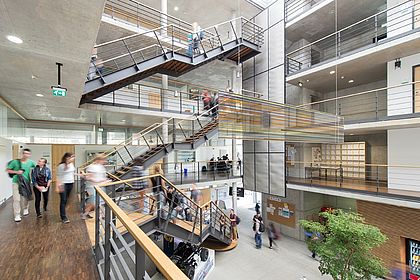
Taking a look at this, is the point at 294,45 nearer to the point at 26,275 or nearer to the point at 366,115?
the point at 366,115

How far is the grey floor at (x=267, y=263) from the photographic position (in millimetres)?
6594

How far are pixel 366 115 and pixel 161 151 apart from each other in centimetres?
857

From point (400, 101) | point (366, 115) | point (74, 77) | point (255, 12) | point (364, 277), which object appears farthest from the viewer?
point (255, 12)

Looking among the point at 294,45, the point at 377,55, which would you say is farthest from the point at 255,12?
the point at 377,55

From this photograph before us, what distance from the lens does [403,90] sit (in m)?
6.52

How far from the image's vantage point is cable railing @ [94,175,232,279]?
3.56 feet

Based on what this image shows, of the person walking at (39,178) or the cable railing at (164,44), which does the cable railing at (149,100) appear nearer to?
the cable railing at (164,44)

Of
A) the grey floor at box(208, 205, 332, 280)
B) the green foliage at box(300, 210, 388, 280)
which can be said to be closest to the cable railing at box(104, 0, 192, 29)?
the green foliage at box(300, 210, 388, 280)

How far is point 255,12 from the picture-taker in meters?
10.6

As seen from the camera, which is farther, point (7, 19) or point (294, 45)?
point (294, 45)

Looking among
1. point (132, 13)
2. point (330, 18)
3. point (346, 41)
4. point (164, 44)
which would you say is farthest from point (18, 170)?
point (346, 41)

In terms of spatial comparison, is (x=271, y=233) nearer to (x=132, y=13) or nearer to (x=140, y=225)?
(x=140, y=225)

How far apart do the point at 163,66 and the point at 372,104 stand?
8.65 m

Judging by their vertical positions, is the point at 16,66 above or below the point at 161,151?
above
